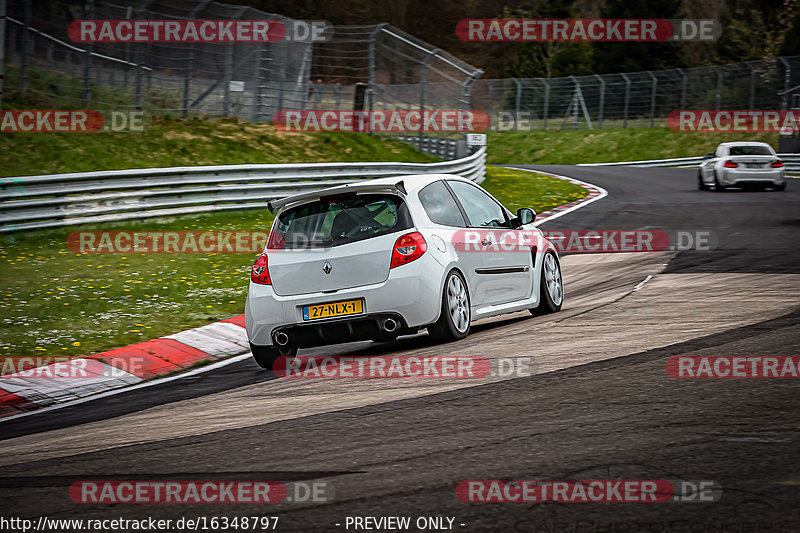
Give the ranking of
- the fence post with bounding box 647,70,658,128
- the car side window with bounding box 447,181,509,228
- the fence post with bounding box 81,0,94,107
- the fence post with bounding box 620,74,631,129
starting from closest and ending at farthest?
the car side window with bounding box 447,181,509,228, the fence post with bounding box 81,0,94,107, the fence post with bounding box 647,70,658,128, the fence post with bounding box 620,74,631,129

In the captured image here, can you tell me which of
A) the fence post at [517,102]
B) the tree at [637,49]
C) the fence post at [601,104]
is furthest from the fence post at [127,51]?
the tree at [637,49]

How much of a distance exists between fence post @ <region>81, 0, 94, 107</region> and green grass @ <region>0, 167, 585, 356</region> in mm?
4794

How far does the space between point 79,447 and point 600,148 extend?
1875 inches

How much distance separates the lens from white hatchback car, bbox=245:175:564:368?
26.7 ft

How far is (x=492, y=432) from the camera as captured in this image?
5.14 metres

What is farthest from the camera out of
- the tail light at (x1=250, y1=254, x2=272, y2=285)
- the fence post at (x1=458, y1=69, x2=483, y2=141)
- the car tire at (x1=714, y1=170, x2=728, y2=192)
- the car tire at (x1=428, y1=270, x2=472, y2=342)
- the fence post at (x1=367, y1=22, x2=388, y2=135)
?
the fence post at (x1=458, y1=69, x2=483, y2=141)

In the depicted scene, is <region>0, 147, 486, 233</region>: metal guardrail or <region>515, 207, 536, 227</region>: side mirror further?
<region>0, 147, 486, 233</region>: metal guardrail

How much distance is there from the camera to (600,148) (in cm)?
5134

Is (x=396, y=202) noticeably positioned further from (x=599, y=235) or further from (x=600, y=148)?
(x=600, y=148)

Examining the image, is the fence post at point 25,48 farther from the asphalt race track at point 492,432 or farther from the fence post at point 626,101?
the fence post at point 626,101

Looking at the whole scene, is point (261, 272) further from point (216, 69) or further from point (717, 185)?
point (717, 185)

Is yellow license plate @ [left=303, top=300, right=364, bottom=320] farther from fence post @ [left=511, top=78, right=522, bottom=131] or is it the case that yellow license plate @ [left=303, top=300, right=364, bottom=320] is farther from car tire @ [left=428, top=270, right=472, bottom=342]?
fence post @ [left=511, top=78, right=522, bottom=131]

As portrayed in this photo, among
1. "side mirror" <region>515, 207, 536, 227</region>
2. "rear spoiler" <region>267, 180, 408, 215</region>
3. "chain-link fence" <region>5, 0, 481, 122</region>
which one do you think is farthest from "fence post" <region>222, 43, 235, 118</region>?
"rear spoiler" <region>267, 180, 408, 215</region>

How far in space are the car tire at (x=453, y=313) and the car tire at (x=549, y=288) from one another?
1.51 metres
